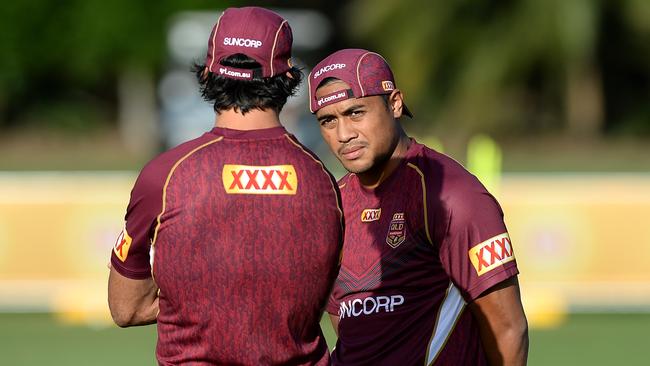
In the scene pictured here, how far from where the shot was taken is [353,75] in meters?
4.74

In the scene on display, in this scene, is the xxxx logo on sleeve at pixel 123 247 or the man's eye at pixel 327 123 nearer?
the xxxx logo on sleeve at pixel 123 247

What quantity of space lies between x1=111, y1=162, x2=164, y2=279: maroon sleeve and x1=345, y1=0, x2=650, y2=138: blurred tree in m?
29.9

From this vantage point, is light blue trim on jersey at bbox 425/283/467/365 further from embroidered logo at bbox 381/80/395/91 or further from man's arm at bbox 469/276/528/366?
embroidered logo at bbox 381/80/395/91

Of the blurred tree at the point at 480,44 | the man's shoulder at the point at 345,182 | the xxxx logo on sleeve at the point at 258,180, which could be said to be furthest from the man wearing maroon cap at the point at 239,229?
the blurred tree at the point at 480,44

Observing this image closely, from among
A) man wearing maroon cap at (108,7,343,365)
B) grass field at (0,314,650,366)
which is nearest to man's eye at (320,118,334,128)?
man wearing maroon cap at (108,7,343,365)

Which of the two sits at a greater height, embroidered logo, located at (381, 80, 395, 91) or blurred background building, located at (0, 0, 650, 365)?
blurred background building, located at (0, 0, 650, 365)

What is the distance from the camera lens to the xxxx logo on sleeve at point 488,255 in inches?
179

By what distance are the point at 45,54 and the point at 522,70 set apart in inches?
540

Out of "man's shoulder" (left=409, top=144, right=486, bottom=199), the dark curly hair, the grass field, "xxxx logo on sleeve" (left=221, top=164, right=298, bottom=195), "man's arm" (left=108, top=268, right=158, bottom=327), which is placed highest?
the dark curly hair

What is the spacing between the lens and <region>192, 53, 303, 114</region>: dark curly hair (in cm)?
383

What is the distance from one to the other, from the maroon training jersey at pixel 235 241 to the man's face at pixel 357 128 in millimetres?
970

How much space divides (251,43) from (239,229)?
56 cm

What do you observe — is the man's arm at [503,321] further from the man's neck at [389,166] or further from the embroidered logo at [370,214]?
the man's neck at [389,166]

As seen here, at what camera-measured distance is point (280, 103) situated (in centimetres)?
390
